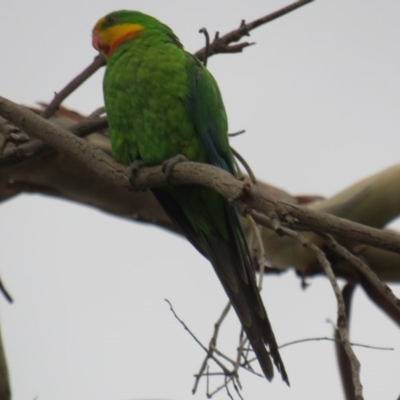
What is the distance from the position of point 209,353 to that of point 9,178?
166cm

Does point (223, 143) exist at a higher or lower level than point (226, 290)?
higher

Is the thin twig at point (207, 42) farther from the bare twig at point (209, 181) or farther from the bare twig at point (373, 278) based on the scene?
the bare twig at point (373, 278)

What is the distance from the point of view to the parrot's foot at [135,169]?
10.2 feet

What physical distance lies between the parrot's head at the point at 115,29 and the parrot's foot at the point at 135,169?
0.78 meters

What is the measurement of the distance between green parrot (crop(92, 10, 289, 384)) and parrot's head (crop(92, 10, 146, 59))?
24cm

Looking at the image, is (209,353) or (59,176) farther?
(59,176)

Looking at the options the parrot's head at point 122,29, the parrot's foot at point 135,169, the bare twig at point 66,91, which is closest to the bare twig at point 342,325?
the parrot's foot at point 135,169

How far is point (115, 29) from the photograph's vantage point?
4.03 m

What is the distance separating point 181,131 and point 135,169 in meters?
0.31

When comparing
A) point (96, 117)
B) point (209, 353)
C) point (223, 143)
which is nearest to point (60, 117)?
point (96, 117)

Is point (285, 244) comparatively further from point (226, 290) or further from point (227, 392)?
point (227, 392)

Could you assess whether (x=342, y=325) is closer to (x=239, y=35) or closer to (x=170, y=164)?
(x=170, y=164)

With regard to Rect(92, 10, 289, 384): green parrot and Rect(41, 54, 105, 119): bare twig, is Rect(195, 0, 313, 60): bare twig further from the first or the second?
Rect(41, 54, 105, 119): bare twig

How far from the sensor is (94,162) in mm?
2996
